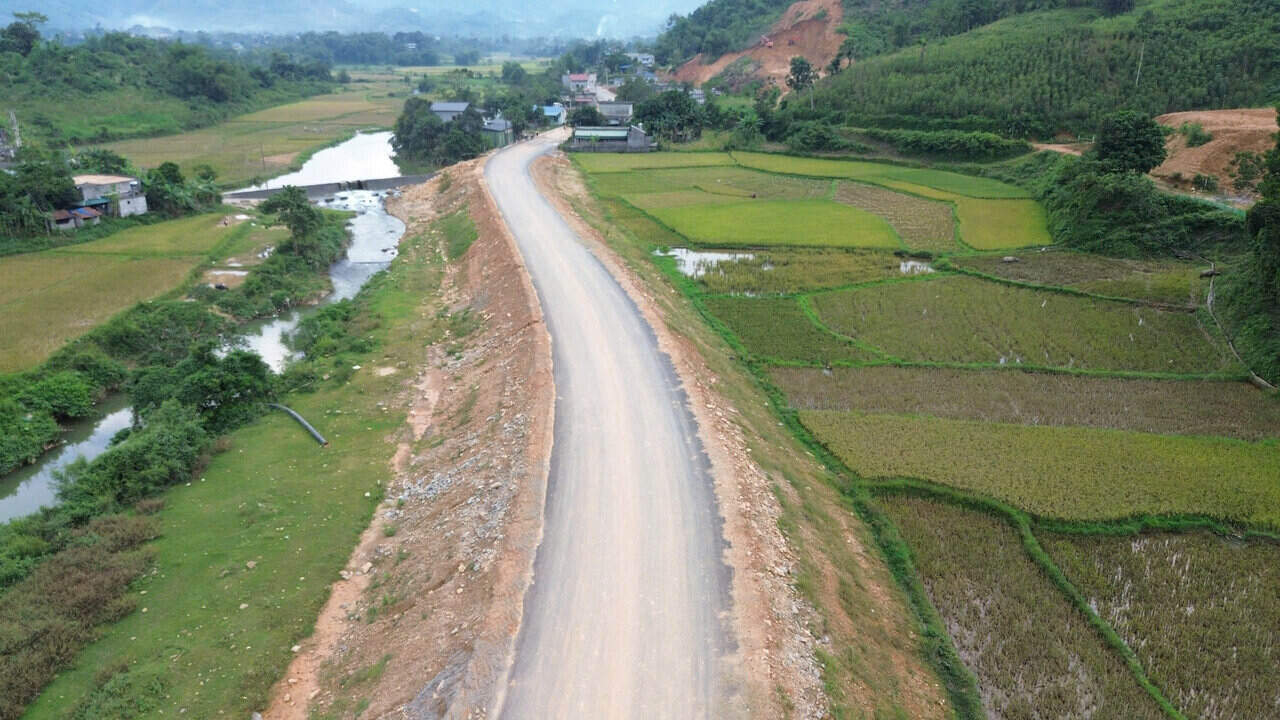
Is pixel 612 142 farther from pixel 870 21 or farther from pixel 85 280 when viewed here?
pixel 85 280

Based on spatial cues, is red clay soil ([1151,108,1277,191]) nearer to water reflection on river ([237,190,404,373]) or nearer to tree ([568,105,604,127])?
water reflection on river ([237,190,404,373])

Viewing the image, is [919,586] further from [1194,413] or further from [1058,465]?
[1194,413]

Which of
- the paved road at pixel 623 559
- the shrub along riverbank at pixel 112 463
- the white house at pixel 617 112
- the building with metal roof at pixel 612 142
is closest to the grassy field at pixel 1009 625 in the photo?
the paved road at pixel 623 559

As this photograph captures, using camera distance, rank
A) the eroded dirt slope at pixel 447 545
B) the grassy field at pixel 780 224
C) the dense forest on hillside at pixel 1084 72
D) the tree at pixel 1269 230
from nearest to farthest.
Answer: the eroded dirt slope at pixel 447 545, the tree at pixel 1269 230, the grassy field at pixel 780 224, the dense forest on hillside at pixel 1084 72

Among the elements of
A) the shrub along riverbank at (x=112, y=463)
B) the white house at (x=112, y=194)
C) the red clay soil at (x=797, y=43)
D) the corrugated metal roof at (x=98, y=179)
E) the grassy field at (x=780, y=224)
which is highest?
the red clay soil at (x=797, y=43)

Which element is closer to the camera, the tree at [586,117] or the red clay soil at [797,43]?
the tree at [586,117]

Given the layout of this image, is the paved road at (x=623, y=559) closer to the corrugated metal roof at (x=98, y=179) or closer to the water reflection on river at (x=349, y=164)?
the corrugated metal roof at (x=98, y=179)

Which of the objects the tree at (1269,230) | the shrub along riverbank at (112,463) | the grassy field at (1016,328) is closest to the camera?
the shrub along riverbank at (112,463)
